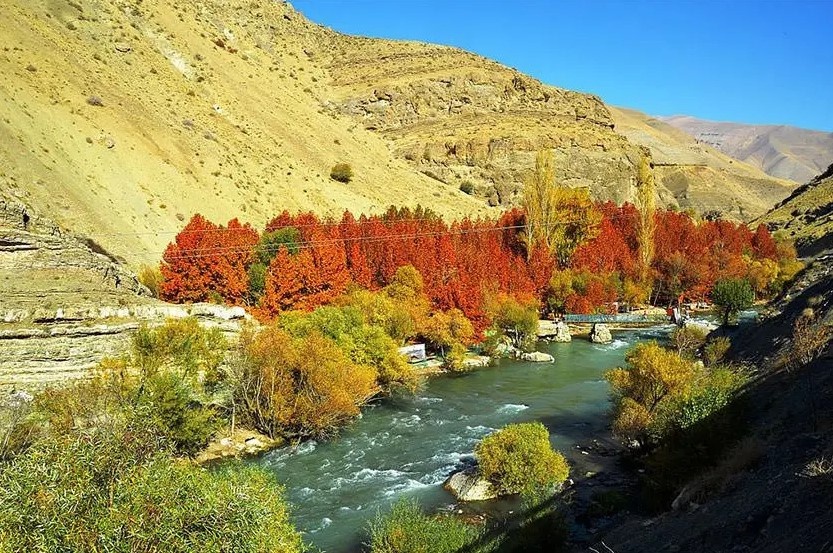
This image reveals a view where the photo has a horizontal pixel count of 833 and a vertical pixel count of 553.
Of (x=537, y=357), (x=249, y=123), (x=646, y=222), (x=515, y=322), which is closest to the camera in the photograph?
(x=537, y=357)

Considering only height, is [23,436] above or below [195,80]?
below

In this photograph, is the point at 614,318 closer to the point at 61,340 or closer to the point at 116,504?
the point at 61,340

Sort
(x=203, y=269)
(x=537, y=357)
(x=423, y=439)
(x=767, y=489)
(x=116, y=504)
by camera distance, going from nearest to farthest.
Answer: (x=116, y=504) → (x=767, y=489) → (x=423, y=439) → (x=203, y=269) → (x=537, y=357)

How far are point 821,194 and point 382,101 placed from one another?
79.6m

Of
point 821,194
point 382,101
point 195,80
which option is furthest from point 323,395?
point 821,194

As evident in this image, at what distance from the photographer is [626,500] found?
2056cm

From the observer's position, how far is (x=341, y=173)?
76.6 meters

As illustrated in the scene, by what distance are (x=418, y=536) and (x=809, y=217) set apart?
4191 inches

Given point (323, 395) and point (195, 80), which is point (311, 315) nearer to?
point (323, 395)

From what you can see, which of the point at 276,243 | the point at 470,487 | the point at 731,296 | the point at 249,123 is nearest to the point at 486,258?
the point at 276,243

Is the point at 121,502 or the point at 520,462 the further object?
the point at 520,462

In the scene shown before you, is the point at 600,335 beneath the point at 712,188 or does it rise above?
beneath

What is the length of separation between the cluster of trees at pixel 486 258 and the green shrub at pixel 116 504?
33.3 m

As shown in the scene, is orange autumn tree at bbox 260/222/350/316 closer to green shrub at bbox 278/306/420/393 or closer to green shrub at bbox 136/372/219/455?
green shrub at bbox 278/306/420/393
